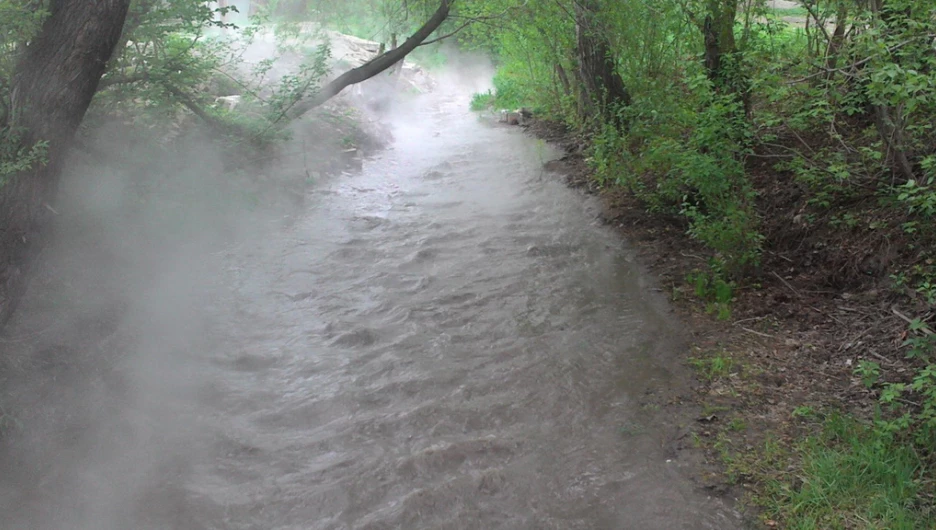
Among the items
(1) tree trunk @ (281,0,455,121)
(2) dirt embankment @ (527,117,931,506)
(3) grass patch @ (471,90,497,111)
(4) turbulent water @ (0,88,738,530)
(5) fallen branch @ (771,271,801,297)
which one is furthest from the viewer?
(3) grass patch @ (471,90,497,111)

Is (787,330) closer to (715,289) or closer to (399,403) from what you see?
(715,289)

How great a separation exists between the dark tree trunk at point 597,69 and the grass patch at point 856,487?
655cm

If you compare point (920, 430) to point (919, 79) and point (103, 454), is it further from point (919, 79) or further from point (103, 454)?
point (103, 454)

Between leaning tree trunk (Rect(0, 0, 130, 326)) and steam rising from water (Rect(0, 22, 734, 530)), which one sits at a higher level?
leaning tree trunk (Rect(0, 0, 130, 326))

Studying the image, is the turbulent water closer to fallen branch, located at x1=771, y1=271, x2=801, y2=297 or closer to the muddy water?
the muddy water

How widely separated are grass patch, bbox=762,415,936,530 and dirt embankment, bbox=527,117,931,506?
24cm

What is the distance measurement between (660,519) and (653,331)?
2449mm

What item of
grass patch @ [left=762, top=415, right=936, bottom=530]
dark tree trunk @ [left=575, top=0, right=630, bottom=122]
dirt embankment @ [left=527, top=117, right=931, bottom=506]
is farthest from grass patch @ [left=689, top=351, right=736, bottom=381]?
dark tree trunk @ [left=575, top=0, right=630, bottom=122]

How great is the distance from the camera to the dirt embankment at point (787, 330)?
15.8ft

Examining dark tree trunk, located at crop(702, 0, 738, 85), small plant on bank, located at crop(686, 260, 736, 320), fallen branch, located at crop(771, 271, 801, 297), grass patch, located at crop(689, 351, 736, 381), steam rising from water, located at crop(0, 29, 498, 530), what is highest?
dark tree trunk, located at crop(702, 0, 738, 85)

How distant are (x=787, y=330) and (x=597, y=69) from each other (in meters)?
5.92

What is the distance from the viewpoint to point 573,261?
827 centimetres

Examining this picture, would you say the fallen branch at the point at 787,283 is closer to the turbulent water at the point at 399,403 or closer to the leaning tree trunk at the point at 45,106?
the turbulent water at the point at 399,403

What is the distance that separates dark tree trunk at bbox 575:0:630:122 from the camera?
392 inches
